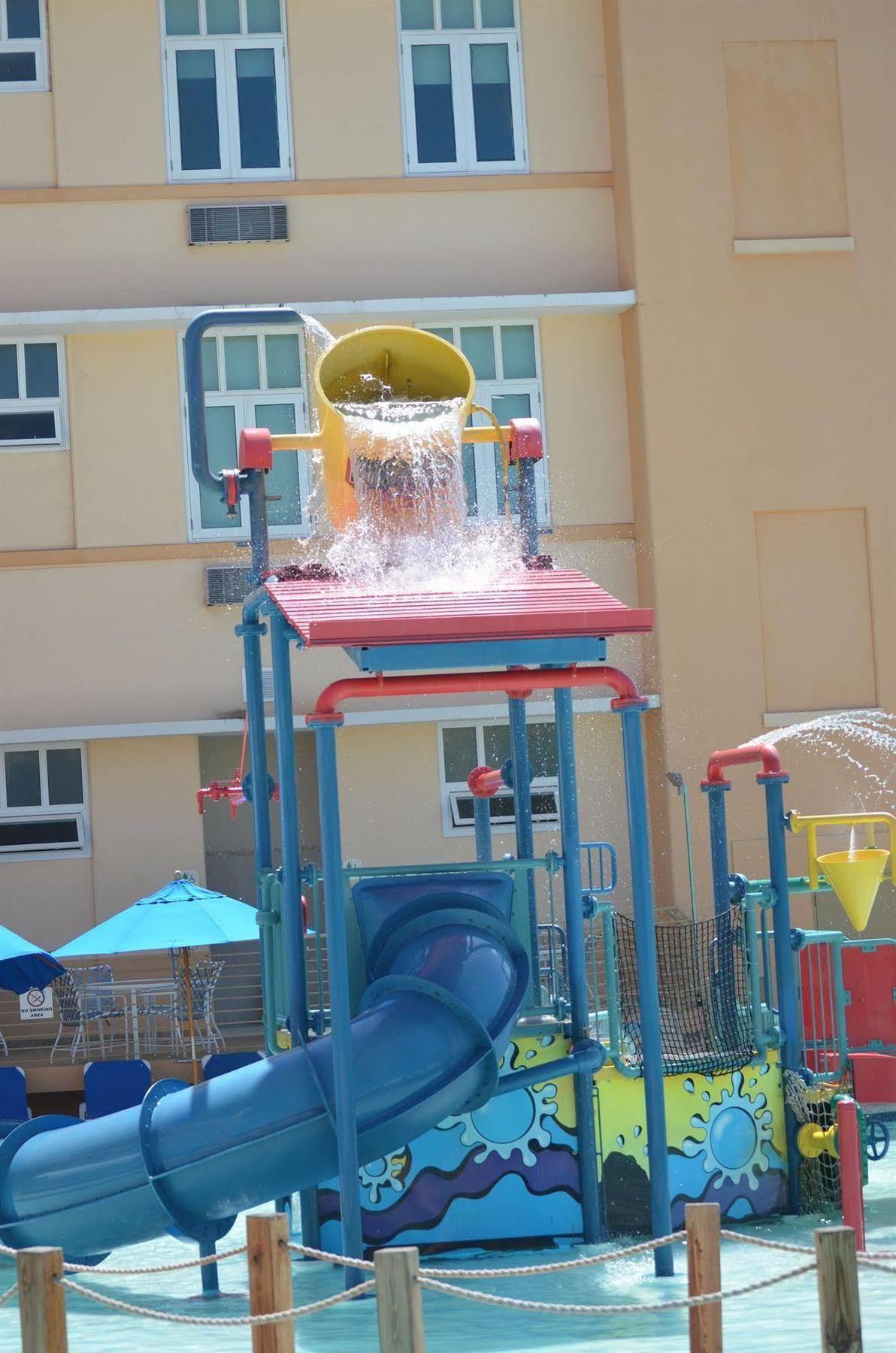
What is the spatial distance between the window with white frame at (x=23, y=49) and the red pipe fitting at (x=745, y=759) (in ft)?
39.6

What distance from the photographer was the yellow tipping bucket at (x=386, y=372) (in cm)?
1067

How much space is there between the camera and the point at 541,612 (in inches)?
348

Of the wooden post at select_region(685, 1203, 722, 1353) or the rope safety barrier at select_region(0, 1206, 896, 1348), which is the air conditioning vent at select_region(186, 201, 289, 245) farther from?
the wooden post at select_region(685, 1203, 722, 1353)

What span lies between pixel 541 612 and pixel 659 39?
13014 millimetres

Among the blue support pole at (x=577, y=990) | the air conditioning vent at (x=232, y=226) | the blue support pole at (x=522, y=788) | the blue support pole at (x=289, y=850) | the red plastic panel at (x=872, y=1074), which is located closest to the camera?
the blue support pole at (x=289, y=850)

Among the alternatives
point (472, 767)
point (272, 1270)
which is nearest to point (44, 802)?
point (472, 767)

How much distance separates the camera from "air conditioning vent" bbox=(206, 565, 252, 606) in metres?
19.5

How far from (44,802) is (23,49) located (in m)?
7.93

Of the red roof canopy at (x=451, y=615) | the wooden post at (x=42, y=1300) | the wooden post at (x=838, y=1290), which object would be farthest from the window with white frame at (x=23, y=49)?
the wooden post at (x=838, y=1290)

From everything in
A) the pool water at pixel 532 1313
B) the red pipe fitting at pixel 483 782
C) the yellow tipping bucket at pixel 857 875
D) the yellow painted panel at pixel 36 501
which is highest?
the yellow painted panel at pixel 36 501

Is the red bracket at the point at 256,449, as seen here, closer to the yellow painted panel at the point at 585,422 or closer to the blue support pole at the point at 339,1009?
the blue support pole at the point at 339,1009

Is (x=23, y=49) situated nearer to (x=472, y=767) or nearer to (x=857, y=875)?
(x=472, y=767)

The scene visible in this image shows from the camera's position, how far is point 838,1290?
553cm

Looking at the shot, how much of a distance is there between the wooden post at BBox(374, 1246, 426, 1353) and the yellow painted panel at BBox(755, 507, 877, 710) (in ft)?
48.3
